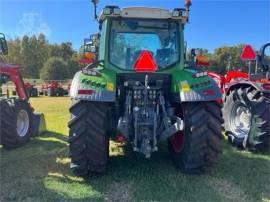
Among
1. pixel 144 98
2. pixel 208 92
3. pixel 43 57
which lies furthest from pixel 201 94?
pixel 43 57

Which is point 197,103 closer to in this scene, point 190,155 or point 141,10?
point 190,155

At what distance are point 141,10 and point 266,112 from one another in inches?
98.7

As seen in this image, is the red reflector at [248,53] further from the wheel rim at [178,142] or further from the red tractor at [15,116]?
the red tractor at [15,116]

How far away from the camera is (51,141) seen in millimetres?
6699

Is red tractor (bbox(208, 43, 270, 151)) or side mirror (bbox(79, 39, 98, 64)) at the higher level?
side mirror (bbox(79, 39, 98, 64))

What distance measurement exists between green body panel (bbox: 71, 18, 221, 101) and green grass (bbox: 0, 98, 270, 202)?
1.07m

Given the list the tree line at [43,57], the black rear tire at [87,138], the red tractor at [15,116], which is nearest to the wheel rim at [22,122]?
the red tractor at [15,116]

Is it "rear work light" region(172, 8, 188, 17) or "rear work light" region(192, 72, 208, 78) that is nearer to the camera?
"rear work light" region(192, 72, 208, 78)

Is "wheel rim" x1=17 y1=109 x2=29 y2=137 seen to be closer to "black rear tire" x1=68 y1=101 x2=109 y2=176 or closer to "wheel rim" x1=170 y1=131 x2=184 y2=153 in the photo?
"black rear tire" x1=68 y1=101 x2=109 y2=176

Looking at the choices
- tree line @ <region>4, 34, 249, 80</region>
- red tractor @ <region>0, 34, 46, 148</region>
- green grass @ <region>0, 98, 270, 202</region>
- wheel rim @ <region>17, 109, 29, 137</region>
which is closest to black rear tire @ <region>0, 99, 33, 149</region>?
red tractor @ <region>0, 34, 46, 148</region>

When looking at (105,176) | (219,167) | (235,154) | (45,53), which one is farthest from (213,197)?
(45,53)

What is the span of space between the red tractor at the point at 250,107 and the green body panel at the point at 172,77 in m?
1.30

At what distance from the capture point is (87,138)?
436 cm

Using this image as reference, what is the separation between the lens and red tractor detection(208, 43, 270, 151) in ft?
18.1
